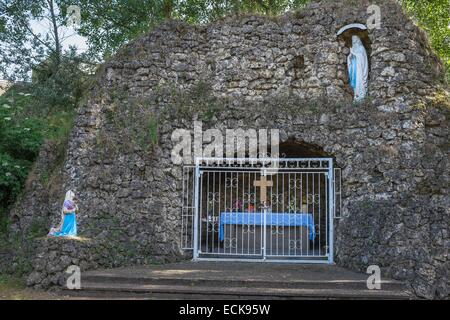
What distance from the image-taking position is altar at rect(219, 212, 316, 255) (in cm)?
955

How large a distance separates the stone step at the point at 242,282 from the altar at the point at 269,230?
2336 millimetres

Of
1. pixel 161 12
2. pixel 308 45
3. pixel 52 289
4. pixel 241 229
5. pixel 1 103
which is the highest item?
pixel 161 12

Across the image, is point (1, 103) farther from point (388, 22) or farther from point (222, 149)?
point (388, 22)

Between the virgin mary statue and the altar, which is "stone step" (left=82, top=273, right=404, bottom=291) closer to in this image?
the altar

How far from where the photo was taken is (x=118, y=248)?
28.1ft

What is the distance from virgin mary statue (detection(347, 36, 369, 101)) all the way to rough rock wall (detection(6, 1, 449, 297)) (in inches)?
7.6

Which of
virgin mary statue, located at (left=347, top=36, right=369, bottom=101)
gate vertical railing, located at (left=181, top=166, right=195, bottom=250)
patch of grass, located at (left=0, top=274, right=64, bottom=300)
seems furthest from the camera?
virgin mary statue, located at (left=347, top=36, right=369, bottom=101)

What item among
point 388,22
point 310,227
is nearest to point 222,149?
point 310,227

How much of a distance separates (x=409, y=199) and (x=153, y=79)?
18.9 feet

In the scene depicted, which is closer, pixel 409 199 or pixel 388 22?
pixel 409 199

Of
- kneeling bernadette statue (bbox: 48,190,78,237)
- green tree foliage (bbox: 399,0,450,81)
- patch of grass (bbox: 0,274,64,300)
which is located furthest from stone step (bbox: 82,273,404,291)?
Result: green tree foliage (bbox: 399,0,450,81)

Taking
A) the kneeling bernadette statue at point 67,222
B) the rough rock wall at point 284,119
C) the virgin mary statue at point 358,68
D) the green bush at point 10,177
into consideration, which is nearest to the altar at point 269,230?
the rough rock wall at point 284,119

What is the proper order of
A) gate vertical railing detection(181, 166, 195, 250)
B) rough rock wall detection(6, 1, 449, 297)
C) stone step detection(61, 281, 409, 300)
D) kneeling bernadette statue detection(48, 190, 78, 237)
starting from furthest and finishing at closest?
gate vertical railing detection(181, 166, 195, 250)
rough rock wall detection(6, 1, 449, 297)
kneeling bernadette statue detection(48, 190, 78, 237)
stone step detection(61, 281, 409, 300)

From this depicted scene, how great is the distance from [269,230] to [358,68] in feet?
12.8
